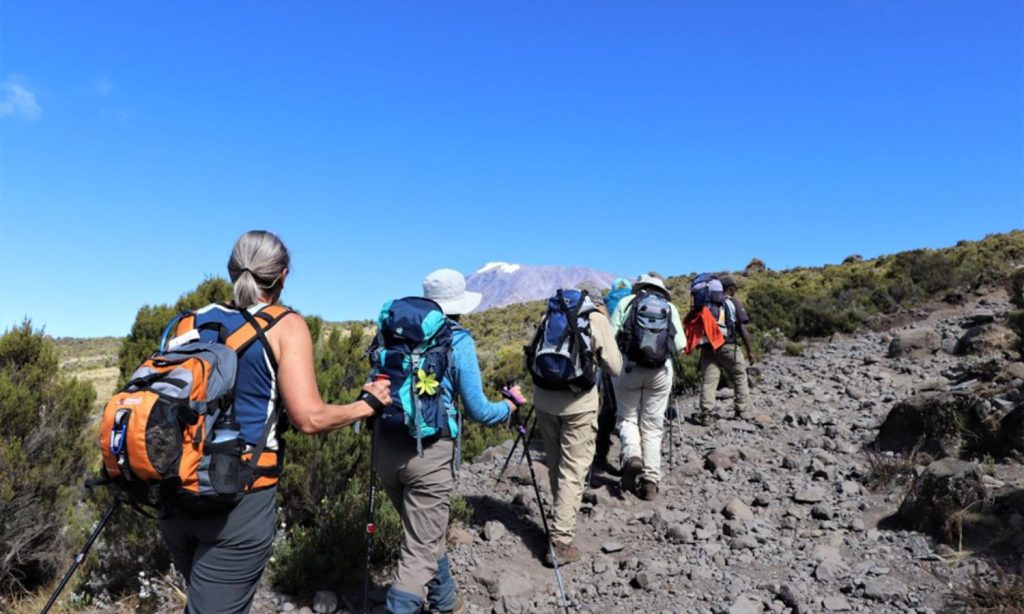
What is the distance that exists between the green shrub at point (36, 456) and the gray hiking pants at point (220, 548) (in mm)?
4746

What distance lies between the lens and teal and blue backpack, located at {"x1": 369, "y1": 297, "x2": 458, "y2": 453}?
3.54 meters

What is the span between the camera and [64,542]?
20.5 ft

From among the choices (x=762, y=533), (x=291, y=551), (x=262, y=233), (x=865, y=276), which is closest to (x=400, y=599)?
(x=291, y=551)

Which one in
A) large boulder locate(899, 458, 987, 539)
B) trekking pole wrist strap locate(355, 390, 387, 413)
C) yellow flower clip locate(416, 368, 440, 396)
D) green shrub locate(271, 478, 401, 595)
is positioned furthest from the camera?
large boulder locate(899, 458, 987, 539)

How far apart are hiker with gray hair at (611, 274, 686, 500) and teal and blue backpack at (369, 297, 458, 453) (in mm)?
2825

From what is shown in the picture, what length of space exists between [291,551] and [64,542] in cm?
311

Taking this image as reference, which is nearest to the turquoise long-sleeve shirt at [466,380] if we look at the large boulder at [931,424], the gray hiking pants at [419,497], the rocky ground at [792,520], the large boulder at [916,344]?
the gray hiking pants at [419,497]

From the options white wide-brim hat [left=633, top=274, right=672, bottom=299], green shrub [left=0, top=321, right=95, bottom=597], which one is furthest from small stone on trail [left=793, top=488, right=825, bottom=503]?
green shrub [left=0, top=321, right=95, bottom=597]

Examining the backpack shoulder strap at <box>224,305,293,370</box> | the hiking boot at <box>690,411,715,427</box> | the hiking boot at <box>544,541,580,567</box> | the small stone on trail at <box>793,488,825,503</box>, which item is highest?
the backpack shoulder strap at <box>224,305,293,370</box>

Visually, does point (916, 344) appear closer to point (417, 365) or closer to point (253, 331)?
point (417, 365)

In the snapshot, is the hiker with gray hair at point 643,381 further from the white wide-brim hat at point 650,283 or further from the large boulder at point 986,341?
the large boulder at point 986,341

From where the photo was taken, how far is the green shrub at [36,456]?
5.98 metres

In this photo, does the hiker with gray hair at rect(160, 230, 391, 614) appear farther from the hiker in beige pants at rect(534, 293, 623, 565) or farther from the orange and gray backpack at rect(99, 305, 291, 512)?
the hiker in beige pants at rect(534, 293, 623, 565)

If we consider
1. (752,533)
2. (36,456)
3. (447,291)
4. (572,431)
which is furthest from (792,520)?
(36,456)
